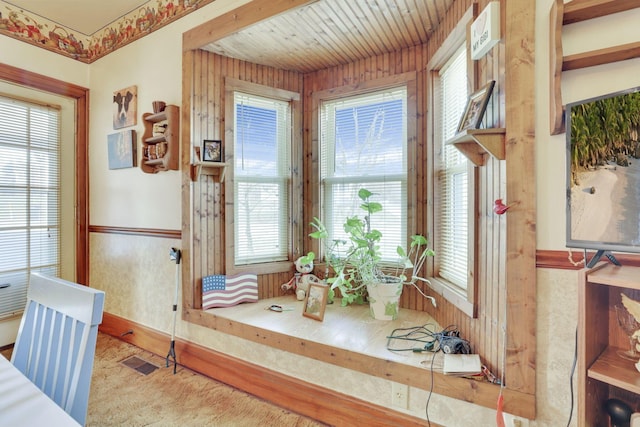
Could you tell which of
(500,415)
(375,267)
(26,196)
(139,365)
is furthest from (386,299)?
(26,196)

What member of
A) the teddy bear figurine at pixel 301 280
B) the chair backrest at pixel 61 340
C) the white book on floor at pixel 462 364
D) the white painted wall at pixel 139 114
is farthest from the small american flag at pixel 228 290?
the white book on floor at pixel 462 364

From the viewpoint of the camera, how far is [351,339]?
1875mm

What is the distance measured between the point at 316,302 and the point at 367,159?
117 cm

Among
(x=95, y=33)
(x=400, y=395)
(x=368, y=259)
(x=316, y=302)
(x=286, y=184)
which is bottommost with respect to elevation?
(x=400, y=395)

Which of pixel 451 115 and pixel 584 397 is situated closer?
pixel 584 397

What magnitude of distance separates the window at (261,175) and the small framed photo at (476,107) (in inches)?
62.1

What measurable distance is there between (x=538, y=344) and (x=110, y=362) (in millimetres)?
2828

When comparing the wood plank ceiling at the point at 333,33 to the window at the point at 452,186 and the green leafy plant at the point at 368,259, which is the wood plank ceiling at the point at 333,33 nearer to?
the window at the point at 452,186

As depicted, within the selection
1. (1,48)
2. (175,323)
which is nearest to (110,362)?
(175,323)

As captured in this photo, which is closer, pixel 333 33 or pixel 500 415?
pixel 500 415

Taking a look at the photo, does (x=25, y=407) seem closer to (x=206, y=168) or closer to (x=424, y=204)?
(x=206, y=168)

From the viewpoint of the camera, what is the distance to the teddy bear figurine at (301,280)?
2.65 metres

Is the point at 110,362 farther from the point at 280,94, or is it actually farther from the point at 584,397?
the point at 584,397

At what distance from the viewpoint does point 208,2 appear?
7.66 feet
